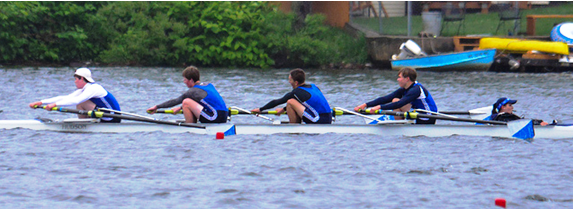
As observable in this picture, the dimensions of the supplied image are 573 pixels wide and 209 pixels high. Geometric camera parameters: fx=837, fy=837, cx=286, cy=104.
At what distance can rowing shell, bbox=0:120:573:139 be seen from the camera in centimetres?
1406

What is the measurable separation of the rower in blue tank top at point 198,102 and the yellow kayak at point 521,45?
19390 millimetres

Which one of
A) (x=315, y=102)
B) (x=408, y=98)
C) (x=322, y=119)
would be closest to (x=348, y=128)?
(x=322, y=119)

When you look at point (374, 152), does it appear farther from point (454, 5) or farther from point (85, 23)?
point (85, 23)

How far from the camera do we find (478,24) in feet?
116

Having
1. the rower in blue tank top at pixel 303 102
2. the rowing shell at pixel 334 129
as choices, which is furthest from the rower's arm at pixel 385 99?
the rower in blue tank top at pixel 303 102

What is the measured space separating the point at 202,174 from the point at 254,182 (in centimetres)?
92

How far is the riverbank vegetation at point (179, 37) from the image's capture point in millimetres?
35719

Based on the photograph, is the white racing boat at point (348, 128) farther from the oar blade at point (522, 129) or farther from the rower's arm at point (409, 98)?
the rower's arm at point (409, 98)

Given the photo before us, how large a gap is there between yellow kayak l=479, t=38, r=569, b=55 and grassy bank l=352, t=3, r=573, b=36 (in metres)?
1.94

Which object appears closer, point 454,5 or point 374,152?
point 374,152

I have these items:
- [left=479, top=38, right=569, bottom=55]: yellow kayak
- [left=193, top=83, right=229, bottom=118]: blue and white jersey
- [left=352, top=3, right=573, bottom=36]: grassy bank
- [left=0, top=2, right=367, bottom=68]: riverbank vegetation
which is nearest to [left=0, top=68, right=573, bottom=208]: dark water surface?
[left=193, top=83, right=229, bottom=118]: blue and white jersey

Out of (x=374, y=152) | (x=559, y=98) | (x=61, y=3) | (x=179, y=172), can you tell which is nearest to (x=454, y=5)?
(x=559, y=98)

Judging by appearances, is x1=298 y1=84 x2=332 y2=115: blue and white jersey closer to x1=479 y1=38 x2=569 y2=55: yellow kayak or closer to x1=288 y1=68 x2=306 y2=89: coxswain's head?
x1=288 y1=68 x2=306 y2=89: coxswain's head

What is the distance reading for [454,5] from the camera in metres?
37.2
